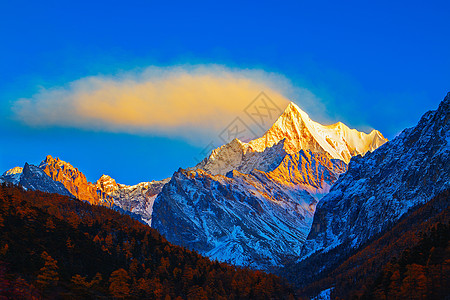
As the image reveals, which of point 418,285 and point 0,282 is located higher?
point 418,285

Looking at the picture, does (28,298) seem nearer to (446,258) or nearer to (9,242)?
(9,242)

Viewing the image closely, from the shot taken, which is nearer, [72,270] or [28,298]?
[28,298]

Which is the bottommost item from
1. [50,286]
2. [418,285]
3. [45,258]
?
[50,286]

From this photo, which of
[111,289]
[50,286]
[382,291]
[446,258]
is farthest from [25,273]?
[446,258]

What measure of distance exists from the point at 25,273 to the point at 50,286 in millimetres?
8684

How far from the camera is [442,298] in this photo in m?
171

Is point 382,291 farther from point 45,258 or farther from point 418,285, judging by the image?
point 45,258

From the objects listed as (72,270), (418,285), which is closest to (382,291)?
(418,285)

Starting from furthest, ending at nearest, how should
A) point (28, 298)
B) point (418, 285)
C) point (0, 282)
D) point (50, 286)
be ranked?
1. point (418, 285)
2. point (50, 286)
3. point (0, 282)
4. point (28, 298)

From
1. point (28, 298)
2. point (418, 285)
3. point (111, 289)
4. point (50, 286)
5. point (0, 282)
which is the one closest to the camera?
point (28, 298)

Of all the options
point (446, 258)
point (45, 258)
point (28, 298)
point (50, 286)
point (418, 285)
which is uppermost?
point (446, 258)

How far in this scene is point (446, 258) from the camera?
655 ft

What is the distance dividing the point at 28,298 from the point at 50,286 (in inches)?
1276

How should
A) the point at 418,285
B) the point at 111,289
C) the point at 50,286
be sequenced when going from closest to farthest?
1. the point at 50,286
2. the point at 418,285
3. the point at 111,289
